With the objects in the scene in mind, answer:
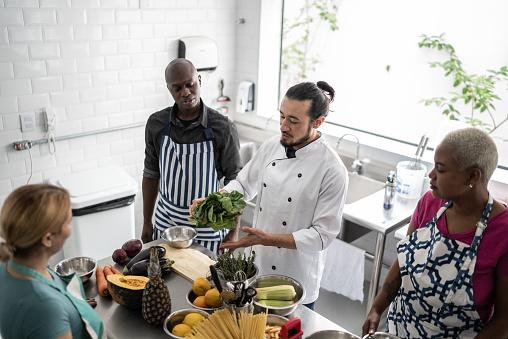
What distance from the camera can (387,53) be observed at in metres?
4.62

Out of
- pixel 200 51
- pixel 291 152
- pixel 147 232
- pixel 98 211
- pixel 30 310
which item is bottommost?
pixel 98 211

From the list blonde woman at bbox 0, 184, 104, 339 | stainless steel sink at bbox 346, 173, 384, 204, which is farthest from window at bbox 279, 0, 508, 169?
blonde woman at bbox 0, 184, 104, 339

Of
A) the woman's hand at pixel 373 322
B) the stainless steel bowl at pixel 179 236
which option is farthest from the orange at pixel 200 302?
the woman's hand at pixel 373 322

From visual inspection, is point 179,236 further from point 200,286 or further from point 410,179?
point 410,179

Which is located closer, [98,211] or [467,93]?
[98,211]

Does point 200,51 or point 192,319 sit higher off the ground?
point 200,51

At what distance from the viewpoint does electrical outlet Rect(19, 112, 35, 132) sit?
3312 mm

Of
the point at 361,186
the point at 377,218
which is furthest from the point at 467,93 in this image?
the point at 377,218

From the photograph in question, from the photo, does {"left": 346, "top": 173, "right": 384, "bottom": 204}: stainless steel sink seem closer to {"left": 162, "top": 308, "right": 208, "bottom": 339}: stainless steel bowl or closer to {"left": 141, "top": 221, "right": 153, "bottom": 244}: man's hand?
{"left": 141, "top": 221, "right": 153, "bottom": 244}: man's hand

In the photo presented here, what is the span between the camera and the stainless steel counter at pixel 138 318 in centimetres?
176

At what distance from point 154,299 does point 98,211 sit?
1.81 meters

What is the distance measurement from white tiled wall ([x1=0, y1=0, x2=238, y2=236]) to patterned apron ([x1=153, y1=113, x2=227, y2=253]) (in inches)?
47.4

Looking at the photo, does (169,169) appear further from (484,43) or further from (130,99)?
(484,43)

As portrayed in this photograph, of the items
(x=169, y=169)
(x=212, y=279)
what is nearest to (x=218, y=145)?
(x=169, y=169)
